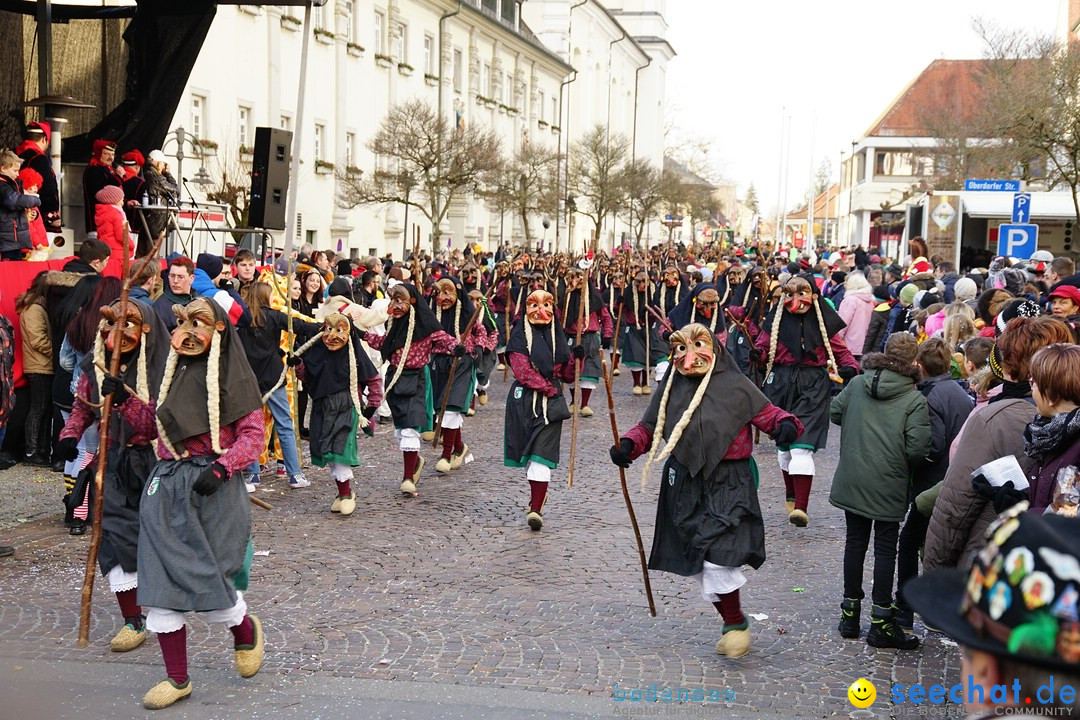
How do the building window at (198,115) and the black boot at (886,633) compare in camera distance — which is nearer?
the black boot at (886,633)

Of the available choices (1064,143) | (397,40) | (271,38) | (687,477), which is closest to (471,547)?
(687,477)

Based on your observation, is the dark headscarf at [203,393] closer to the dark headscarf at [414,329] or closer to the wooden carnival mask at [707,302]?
the dark headscarf at [414,329]

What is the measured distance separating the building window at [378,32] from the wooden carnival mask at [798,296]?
28.0 meters

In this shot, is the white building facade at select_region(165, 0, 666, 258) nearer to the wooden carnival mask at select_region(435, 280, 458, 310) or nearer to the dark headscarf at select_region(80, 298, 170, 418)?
the wooden carnival mask at select_region(435, 280, 458, 310)

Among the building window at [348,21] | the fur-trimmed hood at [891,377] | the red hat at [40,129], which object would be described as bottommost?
the fur-trimmed hood at [891,377]

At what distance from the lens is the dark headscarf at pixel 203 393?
5.77m

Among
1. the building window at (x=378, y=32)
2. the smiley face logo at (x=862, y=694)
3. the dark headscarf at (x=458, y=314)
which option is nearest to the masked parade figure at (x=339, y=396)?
the dark headscarf at (x=458, y=314)

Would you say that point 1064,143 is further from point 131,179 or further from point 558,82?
point 558,82

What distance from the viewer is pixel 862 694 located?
5.77 meters

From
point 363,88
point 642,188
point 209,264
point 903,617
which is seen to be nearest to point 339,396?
point 209,264

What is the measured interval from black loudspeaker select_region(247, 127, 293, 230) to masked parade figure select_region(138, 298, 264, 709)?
9863mm

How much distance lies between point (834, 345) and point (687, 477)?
162 inches

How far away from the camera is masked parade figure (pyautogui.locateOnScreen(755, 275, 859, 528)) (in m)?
10.1

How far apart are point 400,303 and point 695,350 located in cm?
501
